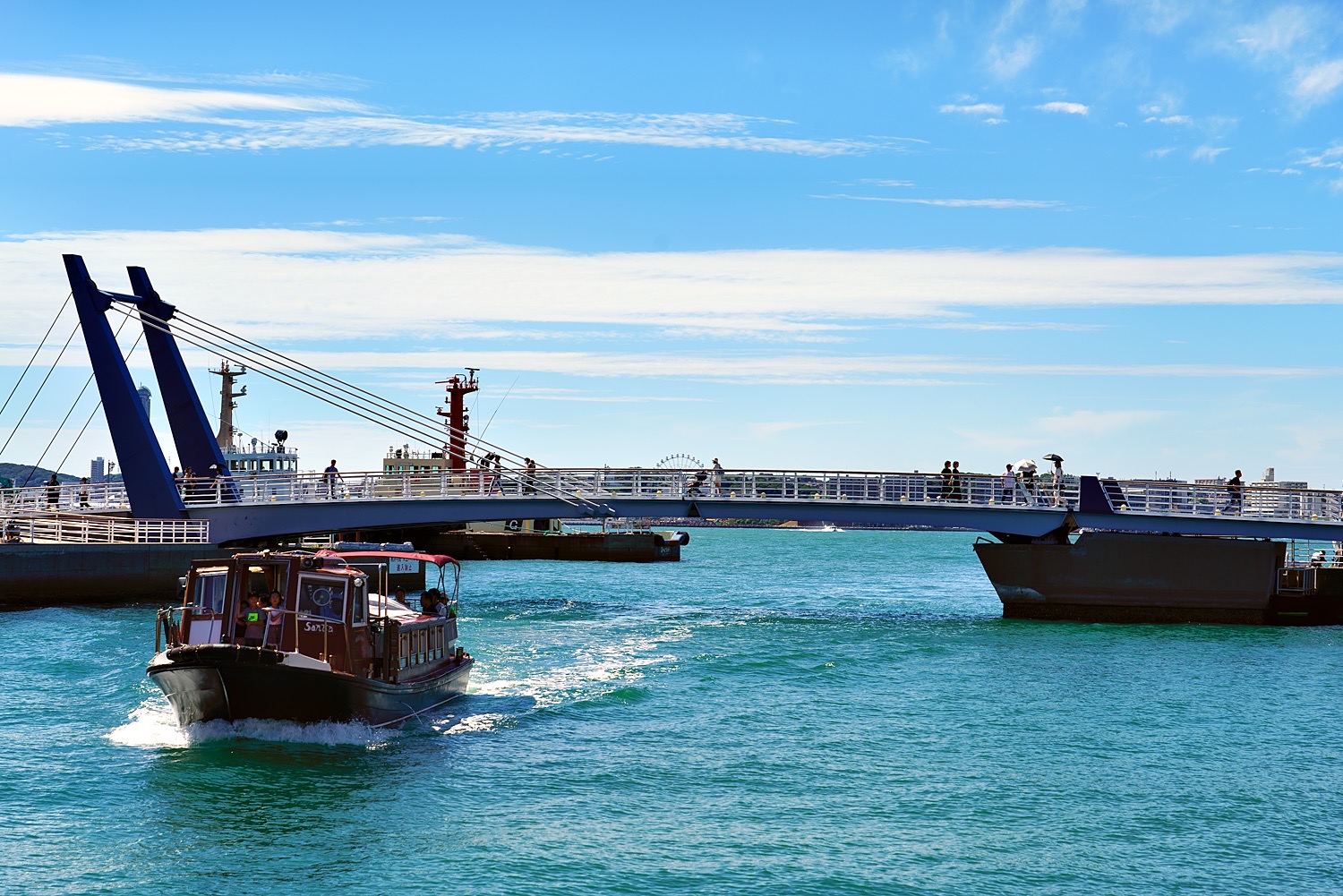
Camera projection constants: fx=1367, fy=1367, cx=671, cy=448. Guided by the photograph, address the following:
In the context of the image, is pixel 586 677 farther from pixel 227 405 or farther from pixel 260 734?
pixel 227 405

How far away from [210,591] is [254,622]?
56.3 inches

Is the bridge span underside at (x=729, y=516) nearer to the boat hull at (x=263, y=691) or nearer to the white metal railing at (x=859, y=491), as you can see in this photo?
the white metal railing at (x=859, y=491)

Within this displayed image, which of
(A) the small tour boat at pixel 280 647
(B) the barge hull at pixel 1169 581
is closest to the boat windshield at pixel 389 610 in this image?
(A) the small tour boat at pixel 280 647

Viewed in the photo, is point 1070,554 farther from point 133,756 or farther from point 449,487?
point 133,756

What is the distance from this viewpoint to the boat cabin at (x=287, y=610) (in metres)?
26.6

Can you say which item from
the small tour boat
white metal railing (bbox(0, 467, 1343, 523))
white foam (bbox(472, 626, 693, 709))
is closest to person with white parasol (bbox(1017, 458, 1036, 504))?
white metal railing (bbox(0, 467, 1343, 523))

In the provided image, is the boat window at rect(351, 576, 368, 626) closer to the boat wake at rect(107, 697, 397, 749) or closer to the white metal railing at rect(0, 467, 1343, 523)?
the boat wake at rect(107, 697, 397, 749)

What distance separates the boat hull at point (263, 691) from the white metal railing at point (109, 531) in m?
25.5

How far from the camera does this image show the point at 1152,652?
43906 millimetres

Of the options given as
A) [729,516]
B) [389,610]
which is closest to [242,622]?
[389,610]

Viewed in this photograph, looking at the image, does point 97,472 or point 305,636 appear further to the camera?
point 97,472

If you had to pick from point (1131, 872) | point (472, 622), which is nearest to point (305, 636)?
point (1131, 872)

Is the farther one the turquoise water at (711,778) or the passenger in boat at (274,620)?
the passenger in boat at (274,620)

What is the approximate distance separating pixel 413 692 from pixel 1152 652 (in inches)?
1016
